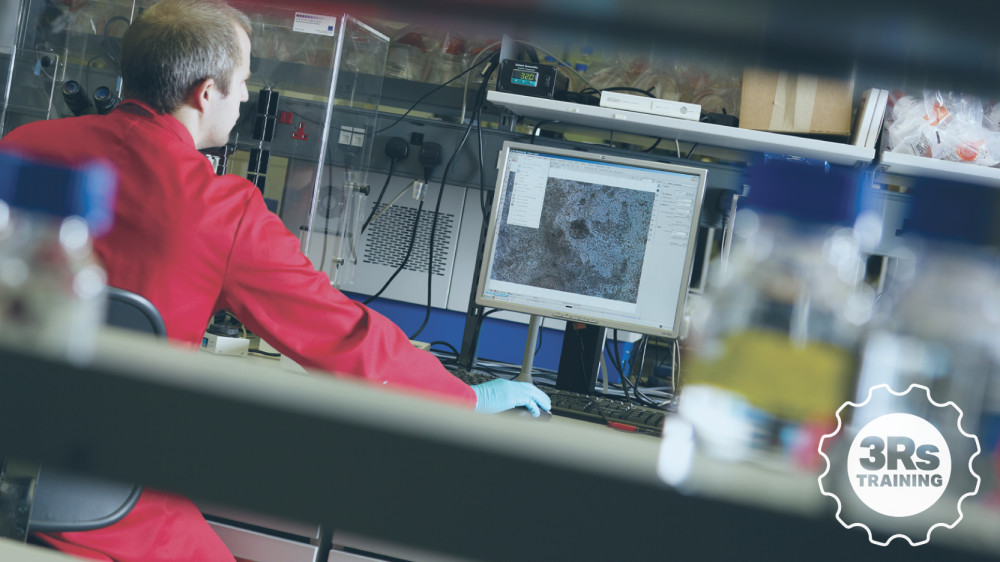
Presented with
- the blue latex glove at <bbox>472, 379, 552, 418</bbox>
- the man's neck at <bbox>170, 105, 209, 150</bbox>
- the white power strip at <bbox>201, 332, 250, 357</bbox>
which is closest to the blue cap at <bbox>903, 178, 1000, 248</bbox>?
the blue latex glove at <bbox>472, 379, 552, 418</bbox>

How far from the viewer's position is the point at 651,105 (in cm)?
182

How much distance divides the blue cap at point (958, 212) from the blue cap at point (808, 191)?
29 mm

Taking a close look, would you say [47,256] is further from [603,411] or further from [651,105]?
[651,105]

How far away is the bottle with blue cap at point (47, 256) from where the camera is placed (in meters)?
0.26

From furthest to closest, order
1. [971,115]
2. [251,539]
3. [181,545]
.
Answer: [971,115]
[251,539]
[181,545]

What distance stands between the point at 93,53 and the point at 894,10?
2593 mm

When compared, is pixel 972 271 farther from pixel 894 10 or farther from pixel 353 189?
pixel 353 189

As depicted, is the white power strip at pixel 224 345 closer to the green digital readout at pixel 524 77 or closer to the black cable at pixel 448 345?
the black cable at pixel 448 345

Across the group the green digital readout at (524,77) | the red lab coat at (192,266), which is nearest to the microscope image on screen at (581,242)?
the green digital readout at (524,77)

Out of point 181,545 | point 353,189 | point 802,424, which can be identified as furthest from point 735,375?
point 353,189

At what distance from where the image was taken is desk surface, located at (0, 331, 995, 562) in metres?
0.19

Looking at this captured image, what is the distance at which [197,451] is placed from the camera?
0.20 m

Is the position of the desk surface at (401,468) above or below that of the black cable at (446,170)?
below

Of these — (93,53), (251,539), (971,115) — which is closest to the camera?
(251,539)
